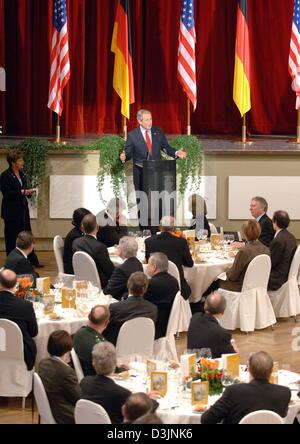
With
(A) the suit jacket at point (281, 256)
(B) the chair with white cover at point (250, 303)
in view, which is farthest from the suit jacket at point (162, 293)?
(A) the suit jacket at point (281, 256)

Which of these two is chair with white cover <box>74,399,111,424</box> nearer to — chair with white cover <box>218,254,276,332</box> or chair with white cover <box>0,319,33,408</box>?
Result: chair with white cover <box>0,319,33,408</box>

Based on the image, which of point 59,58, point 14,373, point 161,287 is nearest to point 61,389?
point 14,373

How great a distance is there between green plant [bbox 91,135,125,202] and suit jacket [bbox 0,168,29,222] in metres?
1.60

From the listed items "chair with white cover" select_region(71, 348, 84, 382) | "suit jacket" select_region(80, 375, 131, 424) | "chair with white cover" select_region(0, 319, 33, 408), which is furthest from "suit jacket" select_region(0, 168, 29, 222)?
"suit jacket" select_region(80, 375, 131, 424)

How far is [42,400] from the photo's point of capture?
25.2ft

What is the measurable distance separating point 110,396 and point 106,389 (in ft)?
0.19

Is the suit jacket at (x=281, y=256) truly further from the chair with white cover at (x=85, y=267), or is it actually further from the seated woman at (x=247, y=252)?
the chair with white cover at (x=85, y=267)

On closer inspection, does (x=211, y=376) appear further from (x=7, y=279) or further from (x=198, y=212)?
(x=198, y=212)

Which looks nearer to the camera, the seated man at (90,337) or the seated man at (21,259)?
the seated man at (90,337)

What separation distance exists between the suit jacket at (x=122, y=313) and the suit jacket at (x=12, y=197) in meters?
5.35

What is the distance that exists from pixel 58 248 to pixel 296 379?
505 centimetres

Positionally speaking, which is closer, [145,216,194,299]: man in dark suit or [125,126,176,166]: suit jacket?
[145,216,194,299]: man in dark suit

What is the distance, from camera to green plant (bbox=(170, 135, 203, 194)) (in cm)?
1577

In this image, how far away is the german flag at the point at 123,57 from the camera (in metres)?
16.8
